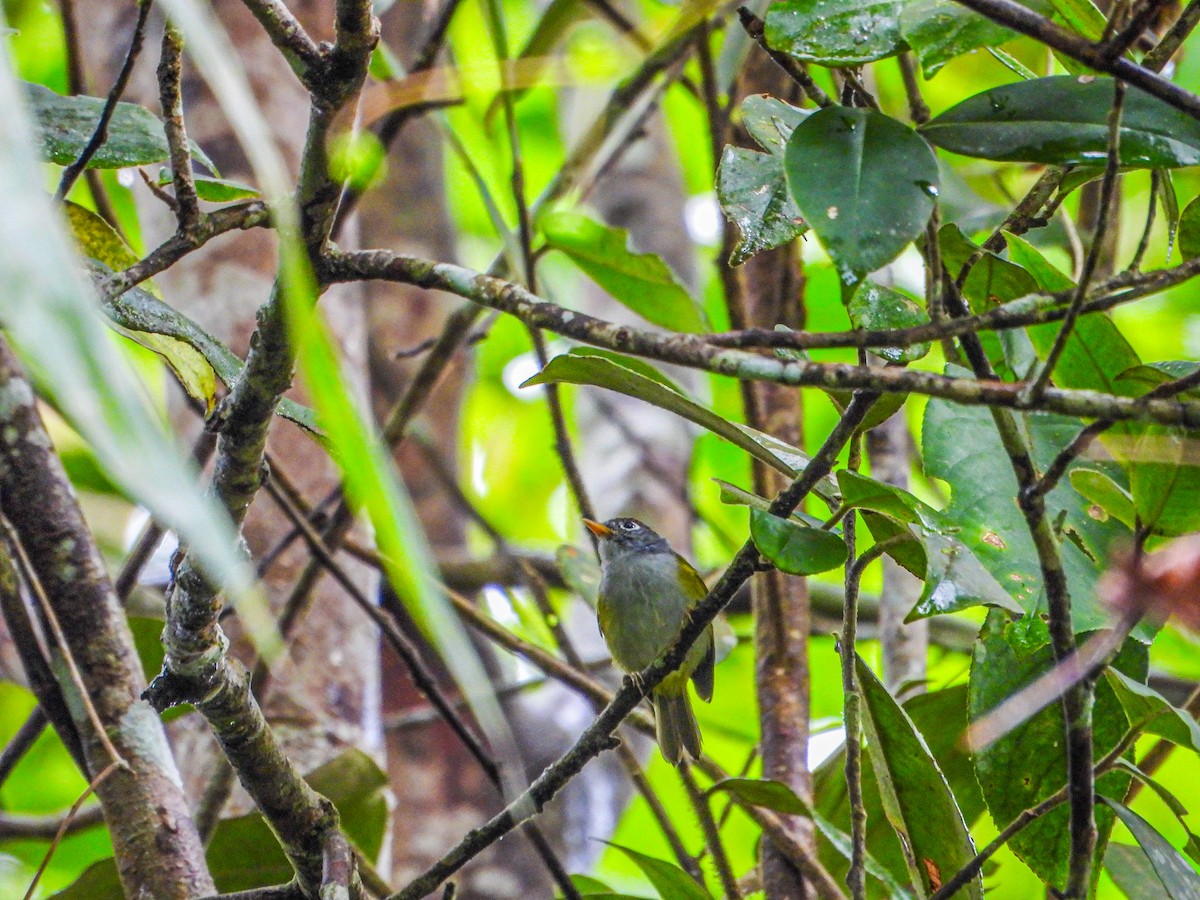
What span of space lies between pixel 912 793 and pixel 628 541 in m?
2.38

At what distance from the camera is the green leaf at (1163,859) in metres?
1.24

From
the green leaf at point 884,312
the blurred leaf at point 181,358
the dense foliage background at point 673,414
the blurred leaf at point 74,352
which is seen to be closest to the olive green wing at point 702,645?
the dense foliage background at point 673,414

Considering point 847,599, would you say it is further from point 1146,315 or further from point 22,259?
point 1146,315

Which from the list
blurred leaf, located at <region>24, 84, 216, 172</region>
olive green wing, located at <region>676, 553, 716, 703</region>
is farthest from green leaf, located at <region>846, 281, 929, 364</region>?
olive green wing, located at <region>676, 553, 716, 703</region>

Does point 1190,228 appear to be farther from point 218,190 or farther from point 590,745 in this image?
point 218,190

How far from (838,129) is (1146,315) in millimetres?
5004

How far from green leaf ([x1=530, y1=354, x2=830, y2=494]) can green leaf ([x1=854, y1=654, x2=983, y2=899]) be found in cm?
35

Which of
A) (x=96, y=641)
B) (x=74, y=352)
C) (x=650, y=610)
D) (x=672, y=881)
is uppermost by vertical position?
(x=74, y=352)

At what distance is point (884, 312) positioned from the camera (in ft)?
4.02

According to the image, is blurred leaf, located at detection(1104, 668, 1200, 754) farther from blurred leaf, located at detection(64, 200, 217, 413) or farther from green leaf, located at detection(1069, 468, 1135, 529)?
blurred leaf, located at detection(64, 200, 217, 413)

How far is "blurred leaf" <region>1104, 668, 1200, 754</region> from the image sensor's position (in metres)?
A: 1.25

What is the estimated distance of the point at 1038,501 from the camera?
3.20ft

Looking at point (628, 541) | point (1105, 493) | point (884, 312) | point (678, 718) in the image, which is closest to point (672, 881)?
point (1105, 493)

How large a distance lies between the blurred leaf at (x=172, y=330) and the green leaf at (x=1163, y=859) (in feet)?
3.28
